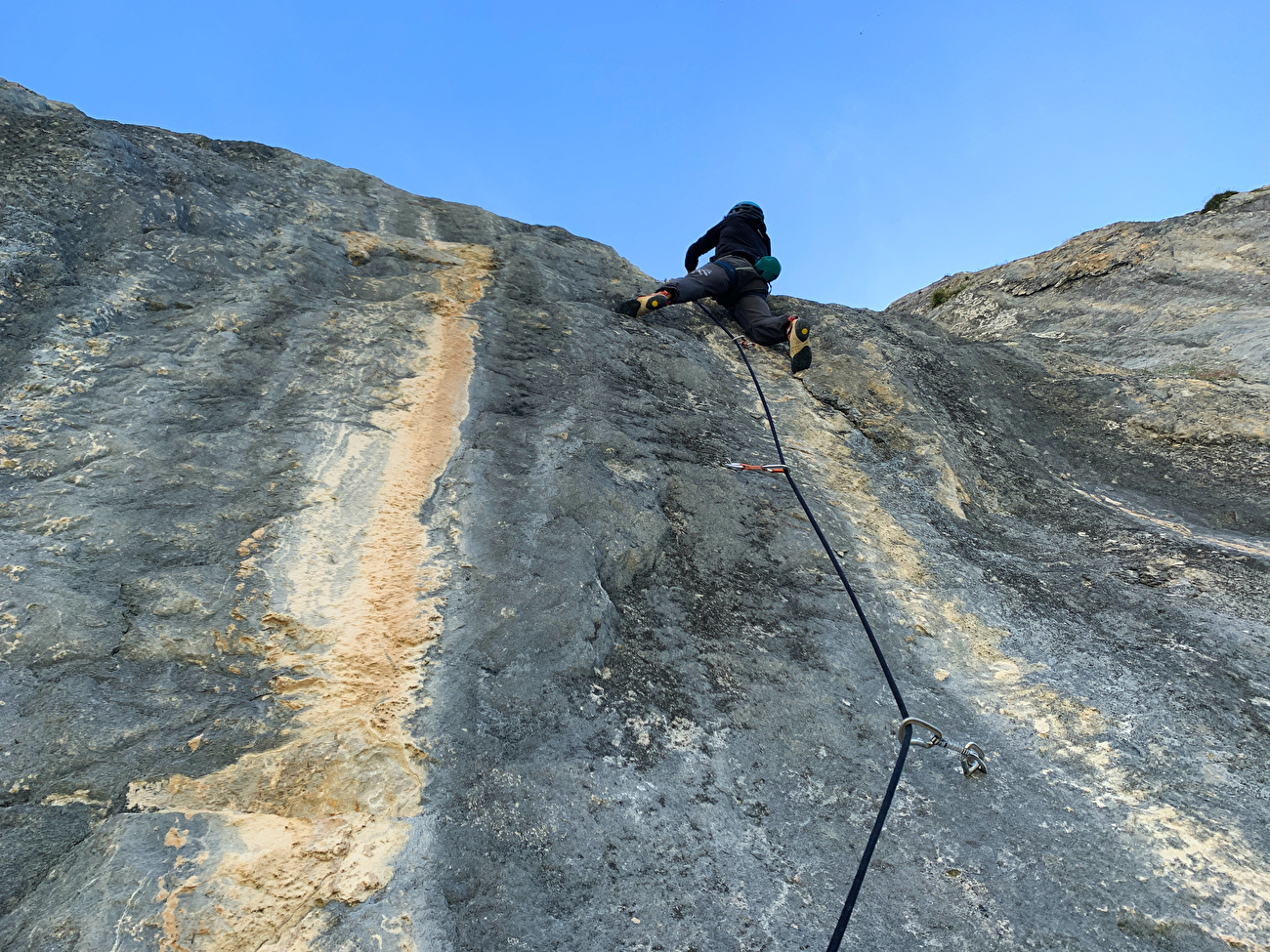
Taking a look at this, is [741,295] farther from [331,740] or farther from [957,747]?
[331,740]

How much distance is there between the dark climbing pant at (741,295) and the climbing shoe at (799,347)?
0.61 feet

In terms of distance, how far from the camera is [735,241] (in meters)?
6.86

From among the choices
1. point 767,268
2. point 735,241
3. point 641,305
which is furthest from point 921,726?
point 735,241

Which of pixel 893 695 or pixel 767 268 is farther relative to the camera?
pixel 767 268

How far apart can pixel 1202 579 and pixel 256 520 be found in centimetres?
430

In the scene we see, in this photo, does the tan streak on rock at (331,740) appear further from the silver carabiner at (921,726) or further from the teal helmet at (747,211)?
the teal helmet at (747,211)

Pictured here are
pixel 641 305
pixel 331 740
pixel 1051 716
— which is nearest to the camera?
pixel 331 740

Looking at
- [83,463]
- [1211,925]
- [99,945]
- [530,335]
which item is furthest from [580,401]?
[1211,925]

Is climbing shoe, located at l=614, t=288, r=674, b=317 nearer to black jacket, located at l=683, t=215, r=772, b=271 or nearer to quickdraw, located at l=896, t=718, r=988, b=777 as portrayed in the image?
black jacket, located at l=683, t=215, r=772, b=271

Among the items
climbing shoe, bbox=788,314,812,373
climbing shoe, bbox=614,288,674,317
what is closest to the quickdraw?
climbing shoe, bbox=788,314,812,373

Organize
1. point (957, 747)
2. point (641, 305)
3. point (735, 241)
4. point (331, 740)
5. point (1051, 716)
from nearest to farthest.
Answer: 1. point (331, 740)
2. point (957, 747)
3. point (1051, 716)
4. point (641, 305)
5. point (735, 241)

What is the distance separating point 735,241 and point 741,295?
838 millimetres

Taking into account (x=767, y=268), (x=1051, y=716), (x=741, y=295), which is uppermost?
(x=767, y=268)

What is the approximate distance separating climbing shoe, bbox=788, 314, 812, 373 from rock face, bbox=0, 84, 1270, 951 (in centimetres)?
17
